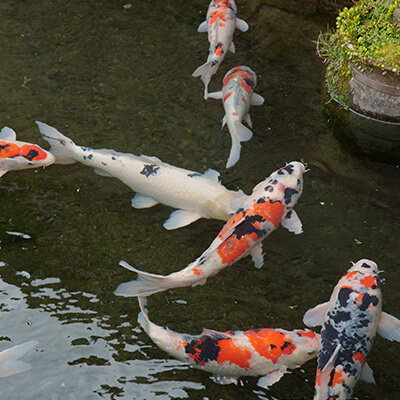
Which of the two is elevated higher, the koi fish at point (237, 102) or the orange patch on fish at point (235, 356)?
the koi fish at point (237, 102)

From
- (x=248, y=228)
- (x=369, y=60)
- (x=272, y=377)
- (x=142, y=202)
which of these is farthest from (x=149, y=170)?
(x=369, y=60)

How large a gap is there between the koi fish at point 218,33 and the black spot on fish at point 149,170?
1246 mm

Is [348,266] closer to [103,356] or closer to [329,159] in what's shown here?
[329,159]

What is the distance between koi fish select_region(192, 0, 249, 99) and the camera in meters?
5.75

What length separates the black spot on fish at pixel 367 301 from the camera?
379 centimetres

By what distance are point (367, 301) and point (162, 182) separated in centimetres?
217

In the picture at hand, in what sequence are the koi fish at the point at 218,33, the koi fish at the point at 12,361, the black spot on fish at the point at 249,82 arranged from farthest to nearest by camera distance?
the koi fish at the point at 218,33, the black spot on fish at the point at 249,82, the koi fish at the point at 12,361

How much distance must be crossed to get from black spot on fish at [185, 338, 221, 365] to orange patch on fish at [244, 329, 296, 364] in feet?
0.96

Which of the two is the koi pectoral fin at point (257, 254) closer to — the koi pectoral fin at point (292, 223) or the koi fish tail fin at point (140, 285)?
the koi pectoral fin at point (292, 223)

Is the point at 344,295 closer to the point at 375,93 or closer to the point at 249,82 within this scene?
the point at 375,93

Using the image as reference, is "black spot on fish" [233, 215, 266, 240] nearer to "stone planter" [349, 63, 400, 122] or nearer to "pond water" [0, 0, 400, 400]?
"pond water" [0, 0, 400, 400]

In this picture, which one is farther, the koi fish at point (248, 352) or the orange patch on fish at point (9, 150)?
the orange patch on fish at point (9, 150)

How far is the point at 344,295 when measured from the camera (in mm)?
3865

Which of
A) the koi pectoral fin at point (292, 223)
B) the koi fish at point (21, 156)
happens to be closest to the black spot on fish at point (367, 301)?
the koi pectoral fin at point (292, 223)
